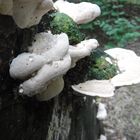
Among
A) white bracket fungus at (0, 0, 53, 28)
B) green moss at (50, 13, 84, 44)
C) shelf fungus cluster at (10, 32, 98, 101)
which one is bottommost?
green moss at (50, 13, 84, 44)

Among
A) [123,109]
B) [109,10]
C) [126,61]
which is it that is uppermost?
[126,61]

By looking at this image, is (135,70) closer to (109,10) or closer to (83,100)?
(83,100)

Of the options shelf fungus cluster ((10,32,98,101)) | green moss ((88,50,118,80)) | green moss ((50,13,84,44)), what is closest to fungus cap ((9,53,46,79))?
shelf fungus cluster ((10,32,98,101))

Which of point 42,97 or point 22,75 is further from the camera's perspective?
point 42,97

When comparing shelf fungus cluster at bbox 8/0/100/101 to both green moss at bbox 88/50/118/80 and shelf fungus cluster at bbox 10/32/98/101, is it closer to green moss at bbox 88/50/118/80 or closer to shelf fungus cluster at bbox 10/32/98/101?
shelf fungus cluster at bbox 10/32/98/101

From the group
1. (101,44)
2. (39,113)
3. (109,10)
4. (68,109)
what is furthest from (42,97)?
(109,10)

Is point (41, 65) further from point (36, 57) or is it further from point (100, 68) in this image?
→ point (100, 68)
